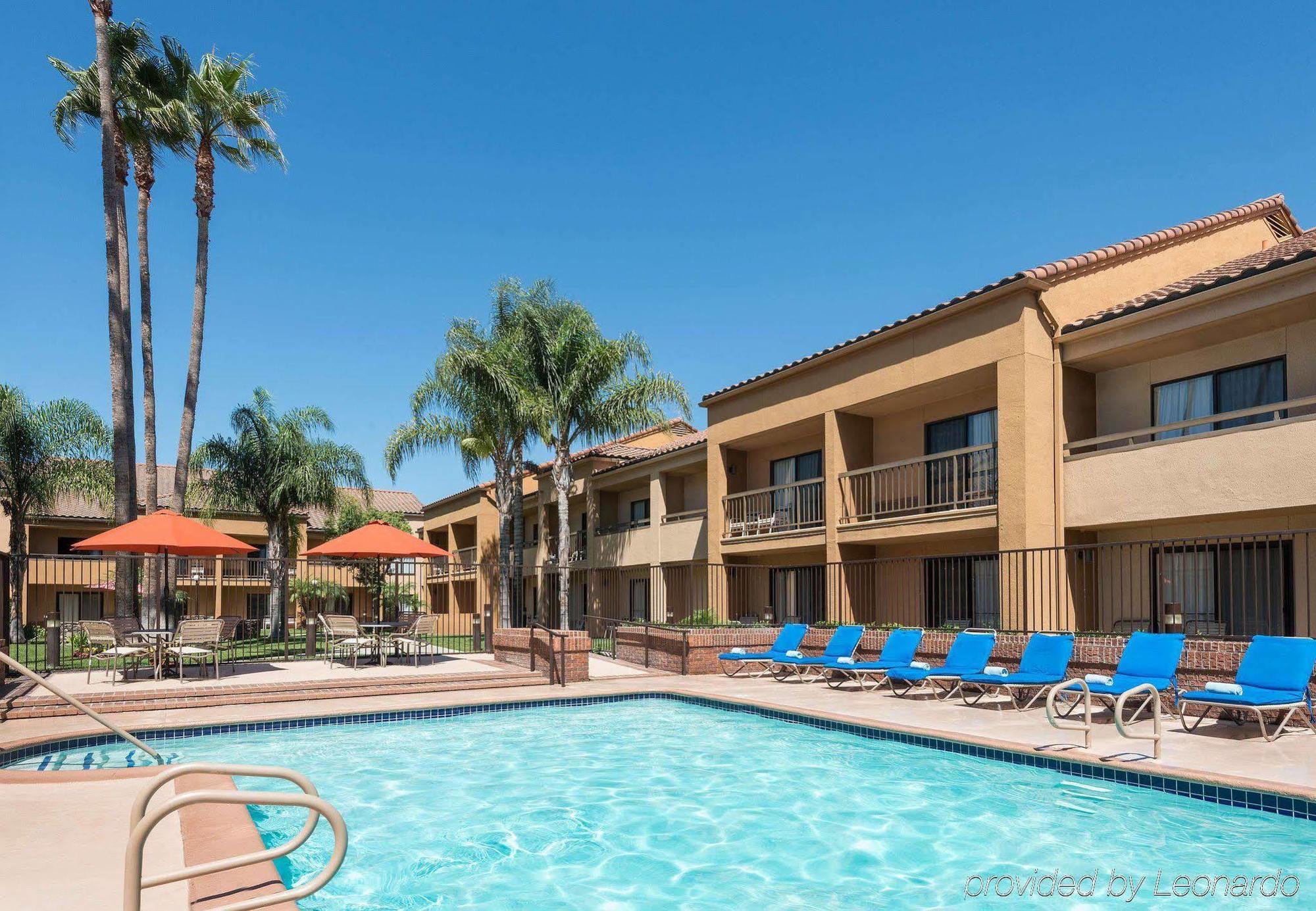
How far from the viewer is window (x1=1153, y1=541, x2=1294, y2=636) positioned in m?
14.0

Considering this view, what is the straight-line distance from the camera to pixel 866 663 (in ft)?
47.9

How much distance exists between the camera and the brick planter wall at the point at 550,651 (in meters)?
15.6

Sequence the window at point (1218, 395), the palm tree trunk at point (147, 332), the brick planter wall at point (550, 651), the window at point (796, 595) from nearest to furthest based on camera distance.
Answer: the window at point (1218, 395)
the brick planter wall at point (550, 651)
the palm tree trunk at point (147, 332)
the window at point (796, 595)

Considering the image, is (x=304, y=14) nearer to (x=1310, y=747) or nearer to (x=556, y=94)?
(x=556, y=94)

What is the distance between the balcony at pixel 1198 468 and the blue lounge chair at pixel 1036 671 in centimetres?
343

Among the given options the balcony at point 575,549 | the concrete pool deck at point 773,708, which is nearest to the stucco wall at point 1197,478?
the concrete pool deck at point 773,708

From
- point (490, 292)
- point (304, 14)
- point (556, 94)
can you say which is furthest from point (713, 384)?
point (304, 14)

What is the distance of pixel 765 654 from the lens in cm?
1714

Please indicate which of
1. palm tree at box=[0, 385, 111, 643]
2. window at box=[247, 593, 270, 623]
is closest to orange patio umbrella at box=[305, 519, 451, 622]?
palm tree at box=[0, 385, 111, 643]

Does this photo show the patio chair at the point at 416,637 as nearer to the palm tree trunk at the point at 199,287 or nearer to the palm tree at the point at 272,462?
the palm tree trunk at the point at 199,287

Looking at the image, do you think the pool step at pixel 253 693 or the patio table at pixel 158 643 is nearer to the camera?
the pool step at pixel 253 693

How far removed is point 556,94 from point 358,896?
2049cm

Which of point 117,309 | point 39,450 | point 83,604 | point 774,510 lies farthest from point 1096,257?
point 83,604

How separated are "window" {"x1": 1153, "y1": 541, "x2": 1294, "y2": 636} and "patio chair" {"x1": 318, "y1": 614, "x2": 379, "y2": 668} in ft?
45.3
